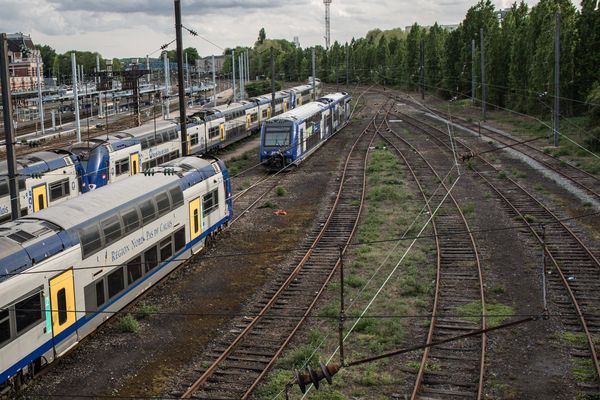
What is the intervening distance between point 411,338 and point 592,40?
4679cm

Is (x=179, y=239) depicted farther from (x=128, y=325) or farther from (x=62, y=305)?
(x=62, y=305)

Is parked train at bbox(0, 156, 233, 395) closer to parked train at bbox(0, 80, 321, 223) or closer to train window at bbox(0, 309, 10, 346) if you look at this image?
train window at bbox(0, 309, 10, 346)

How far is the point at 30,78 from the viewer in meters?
111

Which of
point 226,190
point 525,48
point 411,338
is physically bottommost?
point 411,338

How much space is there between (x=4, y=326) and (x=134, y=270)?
217 inches

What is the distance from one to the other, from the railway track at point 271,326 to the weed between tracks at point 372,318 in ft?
1.35

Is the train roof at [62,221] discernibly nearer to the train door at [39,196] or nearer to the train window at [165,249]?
the train window at [165,249]

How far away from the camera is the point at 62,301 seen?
47.3ft

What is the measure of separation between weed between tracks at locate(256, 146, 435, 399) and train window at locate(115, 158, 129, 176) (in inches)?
464

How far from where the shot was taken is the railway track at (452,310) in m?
13.9

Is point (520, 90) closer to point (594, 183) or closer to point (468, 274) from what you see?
point (594, 183)

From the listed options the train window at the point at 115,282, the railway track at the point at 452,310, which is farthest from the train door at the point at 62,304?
the railway track at the point at 452,310

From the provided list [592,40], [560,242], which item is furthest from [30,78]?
[560,242]

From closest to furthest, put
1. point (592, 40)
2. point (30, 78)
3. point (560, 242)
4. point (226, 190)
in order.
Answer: point (560, 242) < point (226, 190) < point (592, 40) < point (30, 78)
